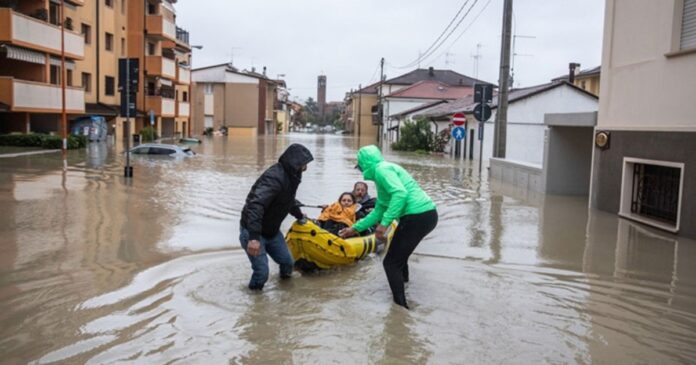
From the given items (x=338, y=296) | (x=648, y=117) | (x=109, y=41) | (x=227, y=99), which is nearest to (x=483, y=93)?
(x=648, y=117)

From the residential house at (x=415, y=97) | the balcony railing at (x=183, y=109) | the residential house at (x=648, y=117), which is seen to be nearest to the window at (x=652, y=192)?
the residential house at (x=648, y=117)

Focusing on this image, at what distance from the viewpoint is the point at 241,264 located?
8.73 metres

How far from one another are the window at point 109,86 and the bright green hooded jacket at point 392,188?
39497 mm

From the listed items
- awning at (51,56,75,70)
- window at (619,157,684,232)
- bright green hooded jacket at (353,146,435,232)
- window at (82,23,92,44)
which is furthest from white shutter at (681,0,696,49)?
window at (82,23,92,44)

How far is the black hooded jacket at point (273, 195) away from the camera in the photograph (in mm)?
6684

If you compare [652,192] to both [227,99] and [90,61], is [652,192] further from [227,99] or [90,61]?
[227,99]

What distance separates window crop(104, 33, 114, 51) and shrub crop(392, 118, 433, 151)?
1969cm

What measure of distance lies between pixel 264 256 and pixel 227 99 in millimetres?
74799

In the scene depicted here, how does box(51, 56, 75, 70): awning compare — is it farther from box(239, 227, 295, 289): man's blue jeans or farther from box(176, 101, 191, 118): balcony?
box(239, 227, 295, 289): man's blue jeans

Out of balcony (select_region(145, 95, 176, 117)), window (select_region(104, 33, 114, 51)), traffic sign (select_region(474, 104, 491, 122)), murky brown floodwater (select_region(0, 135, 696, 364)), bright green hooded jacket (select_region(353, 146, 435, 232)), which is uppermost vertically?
window (select_region(104, 33, 114, 51))

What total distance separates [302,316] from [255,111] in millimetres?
75296

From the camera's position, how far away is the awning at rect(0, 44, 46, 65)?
2741 centimetres

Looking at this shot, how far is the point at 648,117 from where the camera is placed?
40.7 feet

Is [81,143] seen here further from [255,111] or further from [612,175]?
[255,111]
